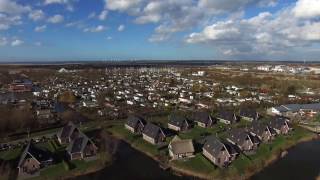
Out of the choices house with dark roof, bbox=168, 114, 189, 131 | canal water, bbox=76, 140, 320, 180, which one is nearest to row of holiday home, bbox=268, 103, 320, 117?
canal water, bbox=76, 140, 320, 180

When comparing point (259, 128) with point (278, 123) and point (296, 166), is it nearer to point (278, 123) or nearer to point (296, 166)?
point (278, 123)

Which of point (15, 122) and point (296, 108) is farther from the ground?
point (15, 122)

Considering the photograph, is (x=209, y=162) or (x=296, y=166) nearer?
(x=209, y=162)

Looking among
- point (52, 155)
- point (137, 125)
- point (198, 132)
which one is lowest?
point (198, 132)

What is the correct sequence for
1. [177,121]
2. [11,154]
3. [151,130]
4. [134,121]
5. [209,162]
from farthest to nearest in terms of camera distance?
1. [177,121]
2. [134,121]
3. [151,130]
4. [11,154]
5. [209,162]

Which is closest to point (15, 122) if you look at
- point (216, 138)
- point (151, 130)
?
point (151, 130)

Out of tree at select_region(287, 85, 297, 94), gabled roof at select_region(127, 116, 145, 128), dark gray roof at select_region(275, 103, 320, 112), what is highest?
gabled roof at select_region(127, 116, 145, 128)

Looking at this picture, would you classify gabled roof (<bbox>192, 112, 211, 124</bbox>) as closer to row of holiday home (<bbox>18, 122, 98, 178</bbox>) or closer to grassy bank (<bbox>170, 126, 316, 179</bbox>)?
grassy bank (<bbox>170, 126, 316, 179</bbox>)

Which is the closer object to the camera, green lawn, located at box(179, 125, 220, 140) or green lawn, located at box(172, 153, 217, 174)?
green lawn, located at box(172, 153, 217, 174)
